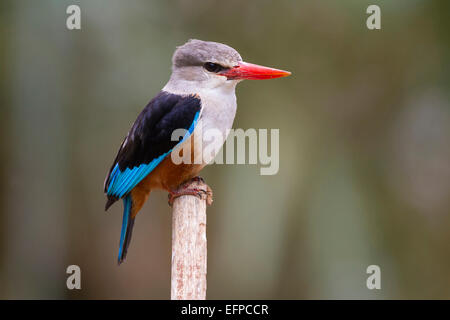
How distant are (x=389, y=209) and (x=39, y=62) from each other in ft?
11.0

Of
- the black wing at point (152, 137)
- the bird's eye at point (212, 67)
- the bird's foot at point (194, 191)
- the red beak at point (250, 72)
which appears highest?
the bird's eye at point (212, 67)

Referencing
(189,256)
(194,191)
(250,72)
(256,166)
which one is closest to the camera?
(189,256)

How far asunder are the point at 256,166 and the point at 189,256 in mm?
2332

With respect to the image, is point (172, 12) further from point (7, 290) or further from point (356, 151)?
point (7, 290)

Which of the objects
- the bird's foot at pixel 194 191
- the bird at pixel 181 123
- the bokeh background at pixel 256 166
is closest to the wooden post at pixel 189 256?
the bird's foot at pixel 194 191

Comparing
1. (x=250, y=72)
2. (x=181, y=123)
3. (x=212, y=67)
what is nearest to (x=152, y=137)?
(x=181, y=123)

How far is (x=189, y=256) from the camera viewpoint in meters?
2.89

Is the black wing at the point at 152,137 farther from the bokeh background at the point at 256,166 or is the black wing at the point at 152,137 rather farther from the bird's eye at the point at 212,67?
the bokeh background at the point at 256,166

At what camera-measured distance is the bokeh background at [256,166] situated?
5117 millimetres

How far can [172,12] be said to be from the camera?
214 inches

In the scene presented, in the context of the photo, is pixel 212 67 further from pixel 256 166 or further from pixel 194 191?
pixel 256 166

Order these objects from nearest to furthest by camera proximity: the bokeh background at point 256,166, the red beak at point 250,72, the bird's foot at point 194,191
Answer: the bird's foot at point 194,191 < the red beak at point 250,72 < the bokeh background at point 256,166

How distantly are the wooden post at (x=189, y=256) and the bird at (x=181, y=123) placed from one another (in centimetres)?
36

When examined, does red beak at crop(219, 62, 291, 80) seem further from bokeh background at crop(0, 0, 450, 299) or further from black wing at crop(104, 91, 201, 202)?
bokeh background at crop(0, 0, 450, 299)
